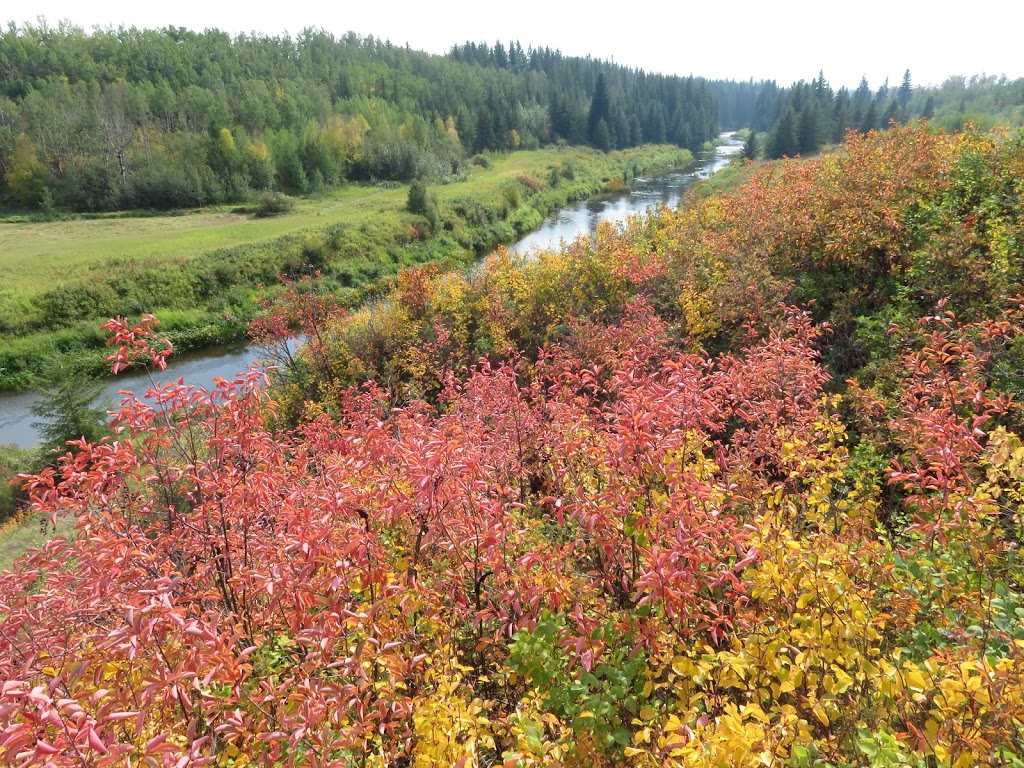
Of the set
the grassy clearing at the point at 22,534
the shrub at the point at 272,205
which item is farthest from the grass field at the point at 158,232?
the grassy clearing at the point at 22,534

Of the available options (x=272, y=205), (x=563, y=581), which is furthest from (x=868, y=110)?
(x=563, y=581)

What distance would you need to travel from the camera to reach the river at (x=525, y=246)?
864 inches

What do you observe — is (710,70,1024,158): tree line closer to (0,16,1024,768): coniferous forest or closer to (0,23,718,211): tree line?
(0,23,718,211): tree line

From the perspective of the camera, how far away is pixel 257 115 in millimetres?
71000

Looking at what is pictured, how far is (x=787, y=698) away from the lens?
304cm

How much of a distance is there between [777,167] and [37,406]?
29.6 meters

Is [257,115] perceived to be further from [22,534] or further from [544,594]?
[544,594]

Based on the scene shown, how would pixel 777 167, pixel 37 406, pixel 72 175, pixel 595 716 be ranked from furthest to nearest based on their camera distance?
pixel 72 175, pixel 777 167, pixel 37 406, pixel 595 716

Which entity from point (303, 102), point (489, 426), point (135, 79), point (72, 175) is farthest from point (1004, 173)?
point (135, 79)

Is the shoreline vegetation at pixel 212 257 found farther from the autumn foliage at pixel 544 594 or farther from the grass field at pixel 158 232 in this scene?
the autumn foliage at pixel 544 594

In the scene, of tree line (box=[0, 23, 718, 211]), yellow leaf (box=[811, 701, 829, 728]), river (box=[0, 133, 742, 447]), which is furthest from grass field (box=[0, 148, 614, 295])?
yellow leaf (box=[811, 701, 829, 728])

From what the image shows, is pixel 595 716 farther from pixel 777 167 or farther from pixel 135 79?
pixel 135 79

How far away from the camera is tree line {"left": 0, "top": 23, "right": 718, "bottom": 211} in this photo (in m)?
54.7

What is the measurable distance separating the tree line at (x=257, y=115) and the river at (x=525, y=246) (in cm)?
2248
